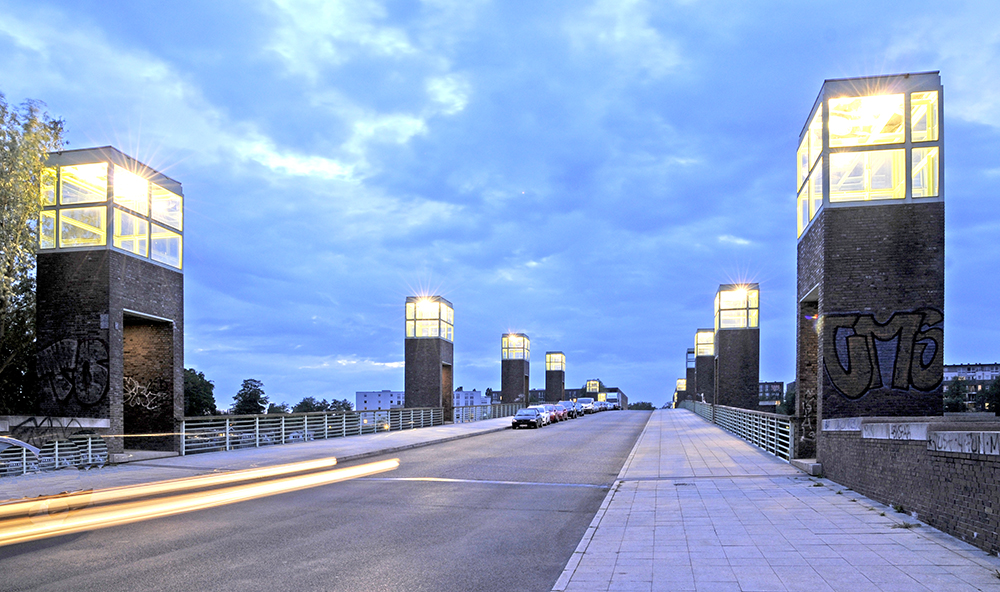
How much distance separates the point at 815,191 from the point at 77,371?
20455 mm

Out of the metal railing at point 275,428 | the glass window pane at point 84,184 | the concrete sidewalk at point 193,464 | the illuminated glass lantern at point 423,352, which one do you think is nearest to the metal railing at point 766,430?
the concrete sidewalk at point 193,464

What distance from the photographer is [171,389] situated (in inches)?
833

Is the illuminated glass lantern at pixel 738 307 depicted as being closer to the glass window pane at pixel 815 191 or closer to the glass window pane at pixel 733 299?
the glass window pane at pixel 733 299

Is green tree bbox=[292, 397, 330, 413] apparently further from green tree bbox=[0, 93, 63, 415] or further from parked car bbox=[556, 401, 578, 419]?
green tree bbox=[0, 93, 63, 415]

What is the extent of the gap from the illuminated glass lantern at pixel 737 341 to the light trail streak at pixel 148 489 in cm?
2867

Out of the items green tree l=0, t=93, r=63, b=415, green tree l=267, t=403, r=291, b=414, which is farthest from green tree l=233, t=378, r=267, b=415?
green tree l=0, t=93, r=63, b=415

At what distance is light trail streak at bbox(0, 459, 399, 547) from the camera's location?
908cm

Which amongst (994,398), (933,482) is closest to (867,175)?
(933,482)

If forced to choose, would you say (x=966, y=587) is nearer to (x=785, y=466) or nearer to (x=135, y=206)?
(x=785, y=466)

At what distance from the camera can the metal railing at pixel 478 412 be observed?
1754 inches

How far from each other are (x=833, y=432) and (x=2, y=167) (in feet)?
69.9

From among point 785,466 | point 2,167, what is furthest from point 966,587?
point 2,167

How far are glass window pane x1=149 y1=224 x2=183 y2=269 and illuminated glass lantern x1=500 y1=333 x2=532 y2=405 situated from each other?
45.9m

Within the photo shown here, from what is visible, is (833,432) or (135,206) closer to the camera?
(833,432)
